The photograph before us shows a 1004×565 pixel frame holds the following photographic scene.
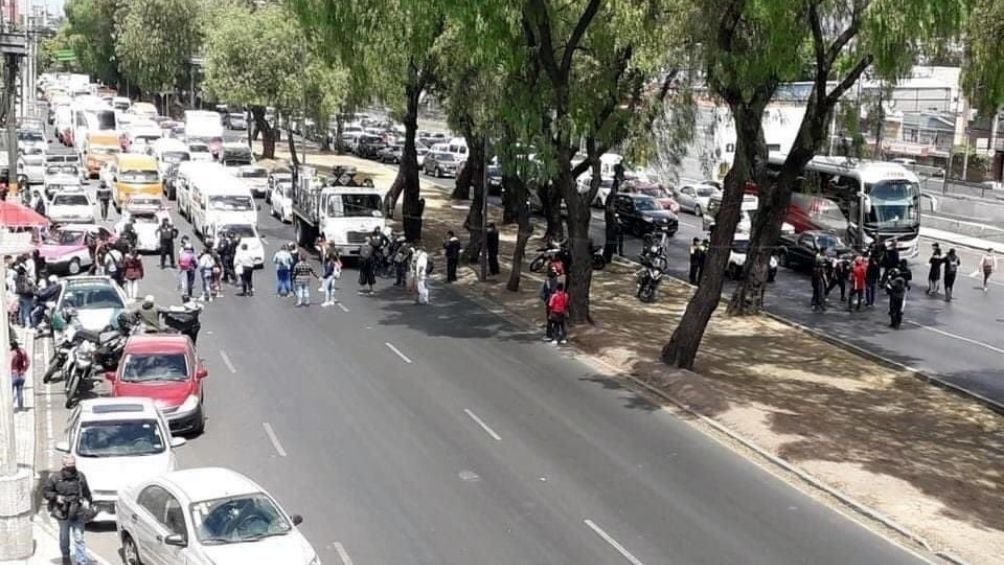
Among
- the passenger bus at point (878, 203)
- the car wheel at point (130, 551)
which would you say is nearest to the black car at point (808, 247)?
the passenger bus at point (878, 203)

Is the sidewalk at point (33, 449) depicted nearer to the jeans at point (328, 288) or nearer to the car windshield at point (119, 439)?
the car windshield at point (119, 439)

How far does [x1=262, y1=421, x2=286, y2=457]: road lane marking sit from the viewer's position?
63.7 ft

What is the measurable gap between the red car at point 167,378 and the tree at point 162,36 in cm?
7024

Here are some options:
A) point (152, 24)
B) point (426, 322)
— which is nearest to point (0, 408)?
point (426, 322)

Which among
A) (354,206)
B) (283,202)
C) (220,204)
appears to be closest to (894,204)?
(354,206)

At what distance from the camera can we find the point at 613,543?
52.9 feet

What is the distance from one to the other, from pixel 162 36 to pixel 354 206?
55216 mm

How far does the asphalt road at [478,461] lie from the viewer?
16.1 m

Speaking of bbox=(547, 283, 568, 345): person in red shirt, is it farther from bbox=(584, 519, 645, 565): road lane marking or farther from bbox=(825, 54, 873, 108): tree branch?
bbox=(584, 519, 645, 565): road lane marking

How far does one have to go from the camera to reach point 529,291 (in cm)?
3516

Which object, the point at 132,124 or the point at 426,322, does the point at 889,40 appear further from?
the point at 132,124

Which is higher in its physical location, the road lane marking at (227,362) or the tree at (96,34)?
the tree at (96,34)

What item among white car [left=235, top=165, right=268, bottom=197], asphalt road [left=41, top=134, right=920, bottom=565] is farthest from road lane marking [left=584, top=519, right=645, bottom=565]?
white car [left=235, top=165, right=268, bottom=197]

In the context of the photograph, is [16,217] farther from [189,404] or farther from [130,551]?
[130,551]
